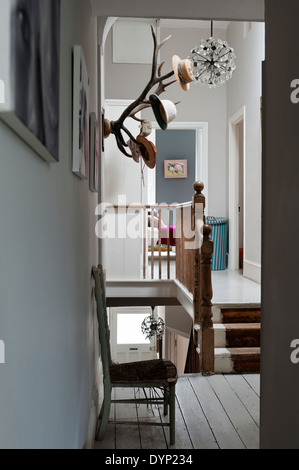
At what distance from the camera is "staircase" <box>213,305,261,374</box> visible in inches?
163

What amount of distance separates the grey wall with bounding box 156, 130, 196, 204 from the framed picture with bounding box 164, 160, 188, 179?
10 centimetres

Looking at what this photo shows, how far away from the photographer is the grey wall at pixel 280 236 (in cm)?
153

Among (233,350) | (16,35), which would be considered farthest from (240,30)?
(16,35)

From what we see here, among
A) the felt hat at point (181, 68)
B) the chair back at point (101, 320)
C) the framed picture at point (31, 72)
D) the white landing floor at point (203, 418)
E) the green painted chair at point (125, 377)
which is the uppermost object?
the felt hat at point (181, 68)

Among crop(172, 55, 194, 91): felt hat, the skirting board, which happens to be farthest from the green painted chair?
the skirting board

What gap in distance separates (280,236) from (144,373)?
5.56 ft

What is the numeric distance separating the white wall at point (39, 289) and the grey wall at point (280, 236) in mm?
753

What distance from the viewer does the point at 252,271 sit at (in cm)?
630

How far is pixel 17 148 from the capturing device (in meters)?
0.81

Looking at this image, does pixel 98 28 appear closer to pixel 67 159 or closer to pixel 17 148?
pixel 67 159

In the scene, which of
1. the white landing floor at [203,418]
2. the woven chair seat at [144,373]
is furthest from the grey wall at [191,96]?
the woven chair seat at [144,373]

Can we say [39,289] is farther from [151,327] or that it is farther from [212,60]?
[151,327]

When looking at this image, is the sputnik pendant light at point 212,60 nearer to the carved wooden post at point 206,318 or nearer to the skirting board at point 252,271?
the carved wooden post at point 206,318

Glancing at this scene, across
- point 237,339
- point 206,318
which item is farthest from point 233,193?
point 206,318
